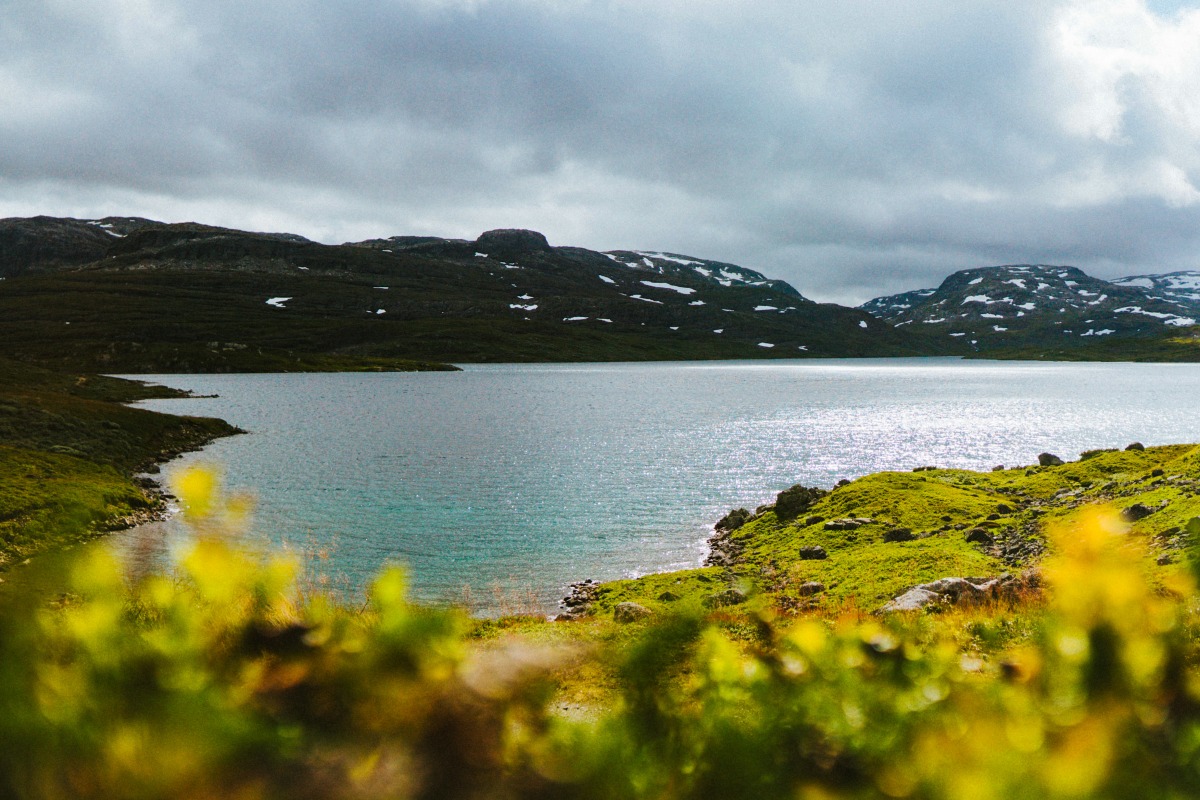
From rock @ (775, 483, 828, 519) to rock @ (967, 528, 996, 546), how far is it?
333 inches

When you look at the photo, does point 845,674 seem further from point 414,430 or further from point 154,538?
point 414,430

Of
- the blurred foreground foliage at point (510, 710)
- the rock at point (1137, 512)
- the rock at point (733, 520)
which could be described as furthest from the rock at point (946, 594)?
the rock at point (733, 520)

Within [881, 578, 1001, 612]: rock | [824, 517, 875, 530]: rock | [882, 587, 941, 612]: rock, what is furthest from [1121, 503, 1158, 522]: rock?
[882, 587, 941, 612]: rock

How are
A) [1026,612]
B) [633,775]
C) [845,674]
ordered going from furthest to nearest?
[1026,612], [845,674], [633,775]

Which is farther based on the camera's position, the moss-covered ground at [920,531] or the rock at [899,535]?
the rock at [899,535]

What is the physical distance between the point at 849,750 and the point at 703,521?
1338 inches

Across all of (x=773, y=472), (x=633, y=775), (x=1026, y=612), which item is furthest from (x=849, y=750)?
(x=773, y=472)

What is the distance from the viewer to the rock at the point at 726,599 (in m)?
18.1

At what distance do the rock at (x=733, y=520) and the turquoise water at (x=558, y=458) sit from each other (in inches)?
43.6

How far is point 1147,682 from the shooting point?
310 centimetres

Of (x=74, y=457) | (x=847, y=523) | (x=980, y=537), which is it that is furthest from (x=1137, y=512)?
(x=74, y=457)

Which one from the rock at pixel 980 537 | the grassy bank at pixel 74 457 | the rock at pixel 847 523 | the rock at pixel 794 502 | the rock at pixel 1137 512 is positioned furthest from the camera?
the rock at pixel 794 502

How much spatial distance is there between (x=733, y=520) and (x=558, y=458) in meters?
22.6

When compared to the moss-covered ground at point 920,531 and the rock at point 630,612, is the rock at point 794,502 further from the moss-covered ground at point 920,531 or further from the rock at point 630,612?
the rock at point 630,612
